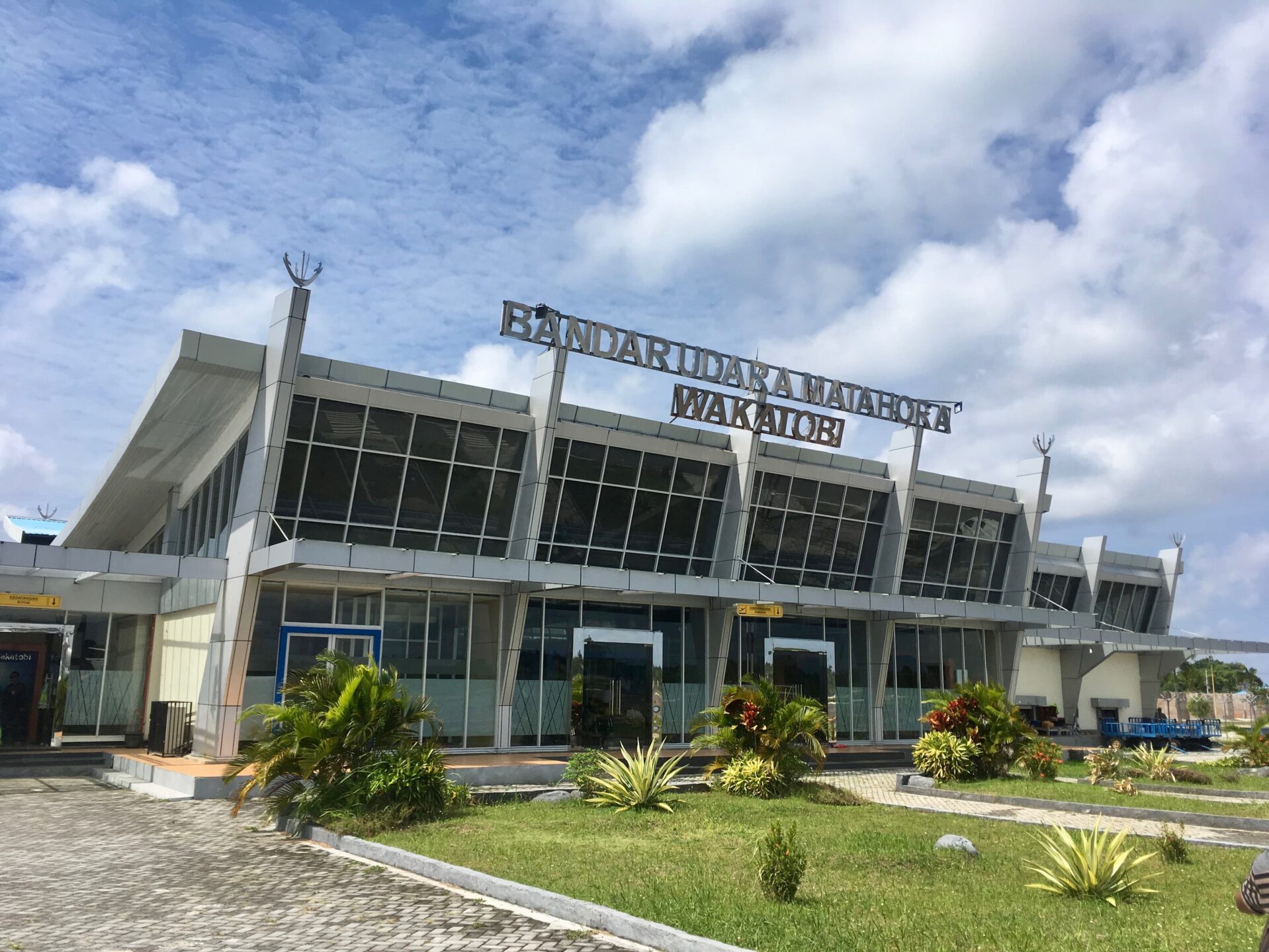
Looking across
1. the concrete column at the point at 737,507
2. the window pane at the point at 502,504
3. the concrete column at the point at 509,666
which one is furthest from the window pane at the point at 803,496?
the concrete column at the point at 509,666

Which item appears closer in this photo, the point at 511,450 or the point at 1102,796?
the point at 1102,796

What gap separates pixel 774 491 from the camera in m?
31.7

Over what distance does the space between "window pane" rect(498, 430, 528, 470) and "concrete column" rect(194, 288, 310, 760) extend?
18.7 feet

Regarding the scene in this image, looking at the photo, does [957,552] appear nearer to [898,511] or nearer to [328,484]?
[898,511]

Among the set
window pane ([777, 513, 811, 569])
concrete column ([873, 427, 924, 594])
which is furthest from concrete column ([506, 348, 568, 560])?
concrete column ([873, 427, 924, 594])

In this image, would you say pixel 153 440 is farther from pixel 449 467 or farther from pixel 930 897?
pixel 930 897

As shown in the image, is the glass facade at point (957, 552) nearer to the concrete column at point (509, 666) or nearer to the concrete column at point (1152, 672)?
the concrete column at point (1152, 672)

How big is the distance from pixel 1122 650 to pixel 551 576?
107ft

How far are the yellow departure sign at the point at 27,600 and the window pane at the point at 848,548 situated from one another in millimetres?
23152

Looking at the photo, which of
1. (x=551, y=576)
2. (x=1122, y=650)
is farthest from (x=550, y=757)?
(x=1122, y=650)

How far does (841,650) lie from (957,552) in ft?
21.1

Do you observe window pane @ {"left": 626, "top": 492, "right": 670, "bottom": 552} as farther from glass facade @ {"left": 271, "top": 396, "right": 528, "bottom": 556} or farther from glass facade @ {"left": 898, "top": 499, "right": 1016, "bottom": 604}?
glass facade @ {"left": 898, "top": 499, "right": 1016, "bottom": 604}

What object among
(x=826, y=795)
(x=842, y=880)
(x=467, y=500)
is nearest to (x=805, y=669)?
(x=467, y=500)

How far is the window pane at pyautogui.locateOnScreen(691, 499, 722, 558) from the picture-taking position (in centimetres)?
3039
